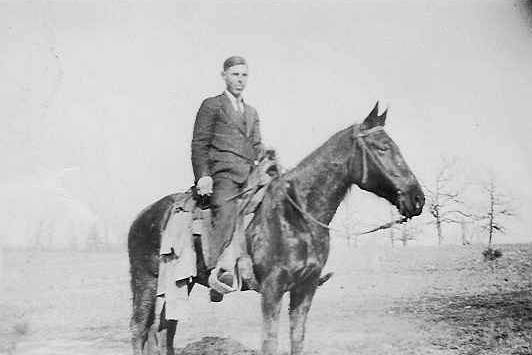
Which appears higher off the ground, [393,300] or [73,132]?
[73,132]

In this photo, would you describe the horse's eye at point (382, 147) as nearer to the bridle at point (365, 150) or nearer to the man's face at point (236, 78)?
the bridle at point (365, 150)

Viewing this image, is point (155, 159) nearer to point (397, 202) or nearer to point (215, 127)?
point (215, 127)

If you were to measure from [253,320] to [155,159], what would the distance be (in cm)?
108

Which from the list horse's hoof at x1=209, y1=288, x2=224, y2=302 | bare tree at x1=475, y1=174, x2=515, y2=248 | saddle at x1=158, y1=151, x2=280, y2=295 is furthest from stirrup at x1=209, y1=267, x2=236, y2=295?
bare tree at x1=475, y1=174, x2=515, y2=248

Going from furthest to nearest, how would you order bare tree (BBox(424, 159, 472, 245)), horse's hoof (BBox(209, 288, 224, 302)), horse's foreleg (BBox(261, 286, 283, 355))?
1. bare tree (BBox(424, 159, 472, 245))
2. horse's hoof (BBox(209, 288, 224, 302))
3. horse's foreleg (BBox(261, 286, 283, 355))

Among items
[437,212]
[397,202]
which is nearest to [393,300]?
[437,212]

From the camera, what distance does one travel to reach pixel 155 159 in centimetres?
304

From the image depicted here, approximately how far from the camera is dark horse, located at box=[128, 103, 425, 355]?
244 cm

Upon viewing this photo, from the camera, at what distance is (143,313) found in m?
2.84

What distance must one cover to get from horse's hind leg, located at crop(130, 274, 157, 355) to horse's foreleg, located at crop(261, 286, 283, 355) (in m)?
0.73

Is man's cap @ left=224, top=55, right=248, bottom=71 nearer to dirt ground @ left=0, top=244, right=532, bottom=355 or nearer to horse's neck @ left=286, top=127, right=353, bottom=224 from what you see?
horse's neck @ left=286, top=127, right=353, bottom=224

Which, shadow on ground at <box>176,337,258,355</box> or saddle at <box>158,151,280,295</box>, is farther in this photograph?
shadow on ground at <box>176,337,258,355</box>

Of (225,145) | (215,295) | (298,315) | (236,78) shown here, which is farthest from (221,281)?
(236,78)

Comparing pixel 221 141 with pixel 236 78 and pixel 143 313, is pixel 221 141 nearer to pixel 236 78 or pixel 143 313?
pixel 236 78
